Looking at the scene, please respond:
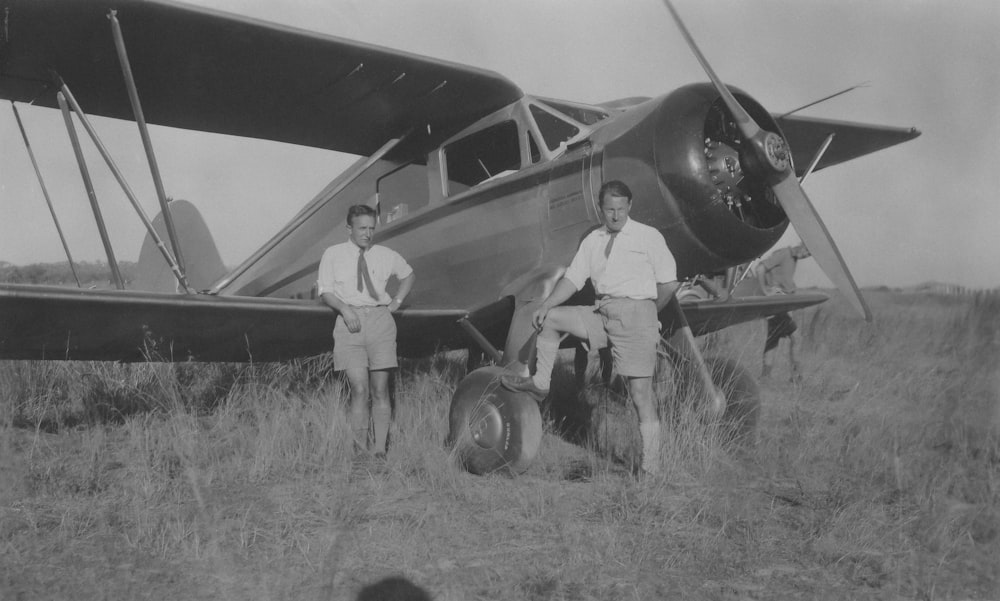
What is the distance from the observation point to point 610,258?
155 inches

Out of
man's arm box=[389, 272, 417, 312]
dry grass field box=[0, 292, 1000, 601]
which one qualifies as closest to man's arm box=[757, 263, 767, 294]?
dry grass field box=[0, 292, 1000, 601]

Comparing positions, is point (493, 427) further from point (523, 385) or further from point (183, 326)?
point (183, 326)

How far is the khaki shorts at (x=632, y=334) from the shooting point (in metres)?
3.83

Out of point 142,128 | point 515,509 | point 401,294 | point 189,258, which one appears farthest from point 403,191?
point 189,258

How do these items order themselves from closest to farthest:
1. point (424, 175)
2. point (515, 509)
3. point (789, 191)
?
point (515, 509) → point (789, 191) → point (424, 175)

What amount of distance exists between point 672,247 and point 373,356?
6.50ft

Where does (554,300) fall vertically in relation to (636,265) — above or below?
below

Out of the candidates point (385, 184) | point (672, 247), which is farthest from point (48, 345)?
point (672, 247)

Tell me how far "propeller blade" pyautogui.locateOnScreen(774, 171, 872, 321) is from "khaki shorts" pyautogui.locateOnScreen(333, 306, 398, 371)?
2512 mm

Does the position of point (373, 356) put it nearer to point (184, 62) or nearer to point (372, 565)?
point (372, 565)

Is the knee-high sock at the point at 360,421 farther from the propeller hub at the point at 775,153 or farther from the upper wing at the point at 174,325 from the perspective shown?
the propeller hub at the point at 775,153

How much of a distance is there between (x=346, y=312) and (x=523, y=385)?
1.26 metres

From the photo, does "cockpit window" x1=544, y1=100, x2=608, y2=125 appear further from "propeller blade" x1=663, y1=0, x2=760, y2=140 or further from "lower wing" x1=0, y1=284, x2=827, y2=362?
"lower wing" x1=0, y1=284, x2=827, y2=362

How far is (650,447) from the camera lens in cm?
378
